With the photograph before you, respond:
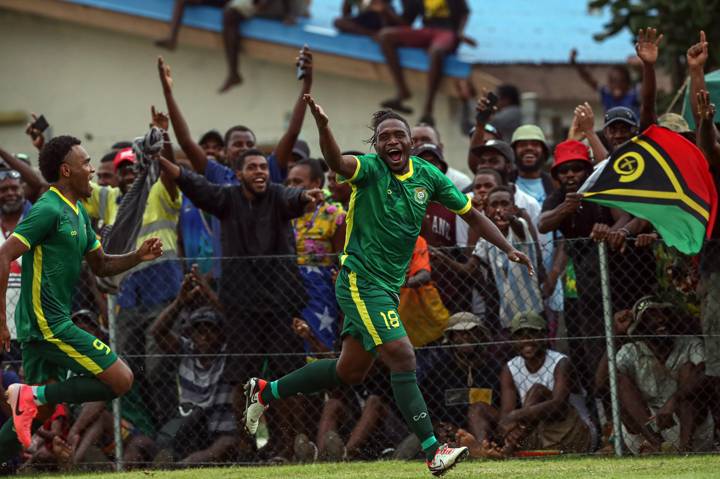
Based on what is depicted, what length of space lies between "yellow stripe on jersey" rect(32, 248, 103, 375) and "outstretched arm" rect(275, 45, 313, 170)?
9.16 ft

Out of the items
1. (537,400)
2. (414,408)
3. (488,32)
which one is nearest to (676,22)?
(537,400)

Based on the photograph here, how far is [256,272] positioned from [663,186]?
10.3ft

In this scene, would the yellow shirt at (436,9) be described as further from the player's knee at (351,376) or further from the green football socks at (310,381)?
the player's knee at (351,376)

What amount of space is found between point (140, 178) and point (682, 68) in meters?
6.85

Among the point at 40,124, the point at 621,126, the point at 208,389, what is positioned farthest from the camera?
the point at 40,124

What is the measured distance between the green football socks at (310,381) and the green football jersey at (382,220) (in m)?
0.70

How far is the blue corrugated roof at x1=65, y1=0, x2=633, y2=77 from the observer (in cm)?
1777

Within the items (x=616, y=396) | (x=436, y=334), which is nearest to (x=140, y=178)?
(x=436, y=334)

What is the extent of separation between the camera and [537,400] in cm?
1005

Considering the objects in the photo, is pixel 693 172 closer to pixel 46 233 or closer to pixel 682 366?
pixel 682 366

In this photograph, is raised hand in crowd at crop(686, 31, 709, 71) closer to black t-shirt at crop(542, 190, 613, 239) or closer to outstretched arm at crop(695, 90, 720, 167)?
outstretched arm at crop(695, 90, 720, 167)

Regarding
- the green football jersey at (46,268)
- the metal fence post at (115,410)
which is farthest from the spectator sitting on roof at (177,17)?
the green football jersey at (46,268)

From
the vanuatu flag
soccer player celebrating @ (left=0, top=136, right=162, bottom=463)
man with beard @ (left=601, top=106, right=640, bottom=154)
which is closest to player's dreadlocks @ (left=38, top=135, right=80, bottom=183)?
soccer player celebrating @ (left=0, top=136, right=162, bottom=463)

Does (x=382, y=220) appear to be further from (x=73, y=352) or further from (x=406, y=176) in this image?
(x=73, y=352)
